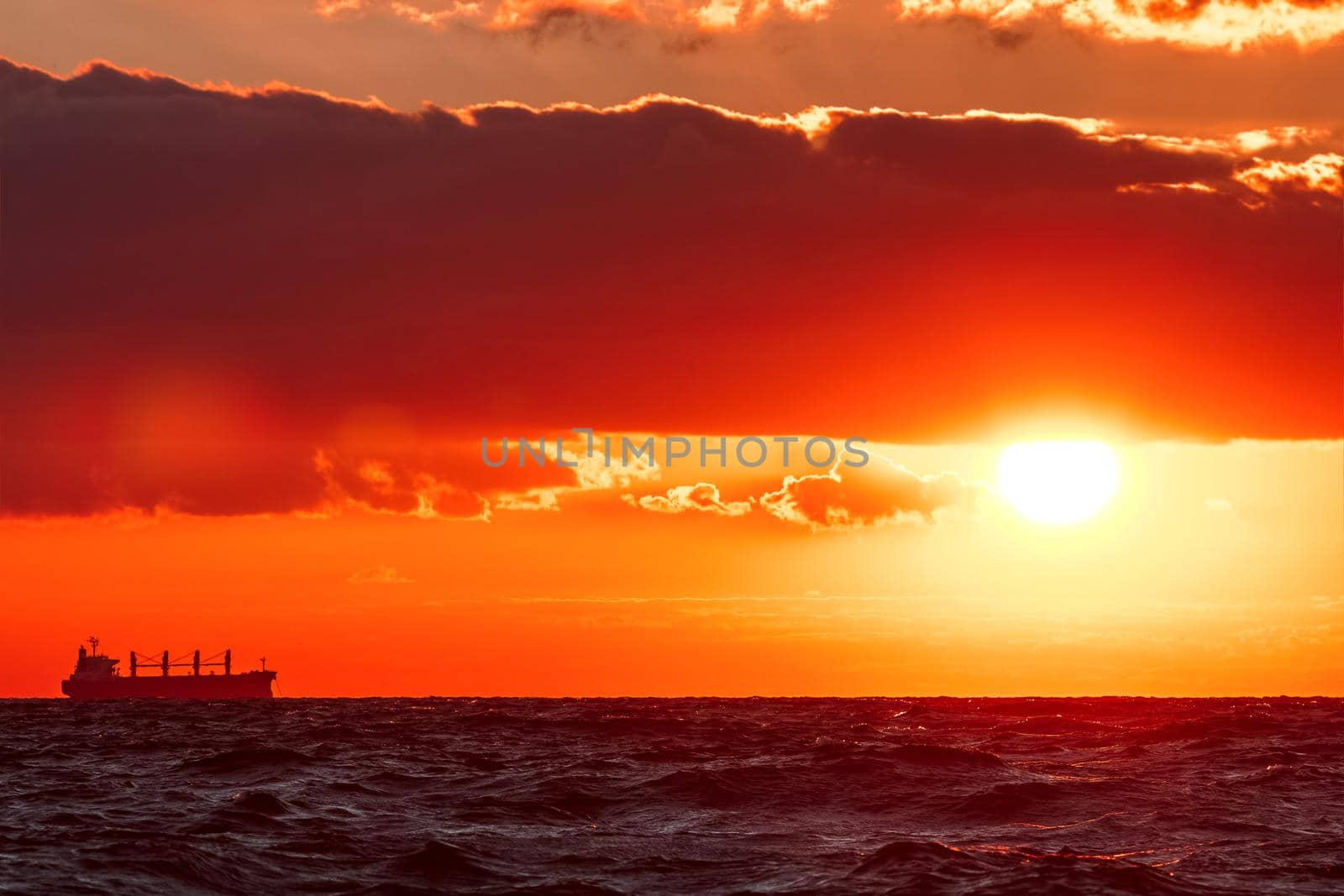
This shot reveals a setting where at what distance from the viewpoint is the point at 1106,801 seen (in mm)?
51844

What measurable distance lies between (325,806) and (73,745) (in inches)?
1638

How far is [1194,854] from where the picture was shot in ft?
127

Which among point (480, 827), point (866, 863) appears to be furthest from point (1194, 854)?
point (480, 827)

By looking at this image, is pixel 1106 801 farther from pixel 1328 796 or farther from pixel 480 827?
pixel 480 827

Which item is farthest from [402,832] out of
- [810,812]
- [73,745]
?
[73,745]

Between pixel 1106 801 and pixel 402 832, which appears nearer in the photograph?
pixel 402 832

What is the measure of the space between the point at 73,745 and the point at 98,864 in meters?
52.9

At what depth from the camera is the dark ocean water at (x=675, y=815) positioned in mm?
35000

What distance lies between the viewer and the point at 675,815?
159ft

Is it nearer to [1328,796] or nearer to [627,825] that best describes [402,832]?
[627,825]

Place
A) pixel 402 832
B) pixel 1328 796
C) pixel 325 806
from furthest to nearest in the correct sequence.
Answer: pixel 1328 796 → pixel 325 806 → pixel 402 832

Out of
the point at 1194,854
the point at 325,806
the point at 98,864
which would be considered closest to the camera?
the point at 98,864

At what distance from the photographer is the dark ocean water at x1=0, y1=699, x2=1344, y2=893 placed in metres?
35.0

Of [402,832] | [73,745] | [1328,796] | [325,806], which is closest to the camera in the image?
[402,832]
